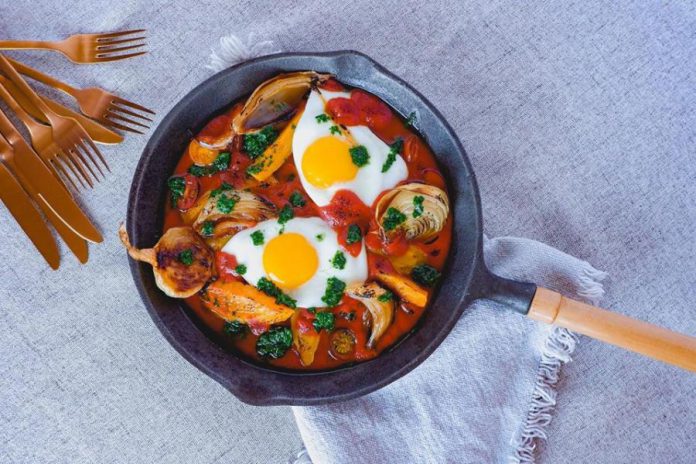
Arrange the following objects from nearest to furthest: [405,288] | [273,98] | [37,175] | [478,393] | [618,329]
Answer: [618,329], [405,288], [273,98], [37,175], [478,393]

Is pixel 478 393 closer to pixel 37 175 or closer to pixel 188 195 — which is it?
pixel 188 195

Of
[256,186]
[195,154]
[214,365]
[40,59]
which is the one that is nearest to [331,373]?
[214,365]

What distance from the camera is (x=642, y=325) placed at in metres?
2.31

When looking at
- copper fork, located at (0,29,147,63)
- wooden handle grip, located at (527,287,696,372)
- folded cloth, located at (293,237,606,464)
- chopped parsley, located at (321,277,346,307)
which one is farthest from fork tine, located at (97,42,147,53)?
wooden handle grip, located at (527,287,696,372)

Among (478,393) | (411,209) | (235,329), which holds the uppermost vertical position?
(411,209)

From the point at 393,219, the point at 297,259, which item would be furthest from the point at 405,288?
the point at 297,259

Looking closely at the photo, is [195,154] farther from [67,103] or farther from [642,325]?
[642,325]

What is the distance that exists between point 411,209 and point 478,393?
0.89 meters

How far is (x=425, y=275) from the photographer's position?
2.49 m

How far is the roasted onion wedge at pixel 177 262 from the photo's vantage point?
2.34m

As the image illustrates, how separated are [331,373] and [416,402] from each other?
490mm

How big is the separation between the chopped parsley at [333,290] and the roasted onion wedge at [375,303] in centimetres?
4

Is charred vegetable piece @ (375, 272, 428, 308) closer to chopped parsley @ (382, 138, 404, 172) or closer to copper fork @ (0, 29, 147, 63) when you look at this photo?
chopped parsley @ (382, 138, 404, 172)

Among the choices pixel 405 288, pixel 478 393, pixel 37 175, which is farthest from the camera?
pixel 478 393
